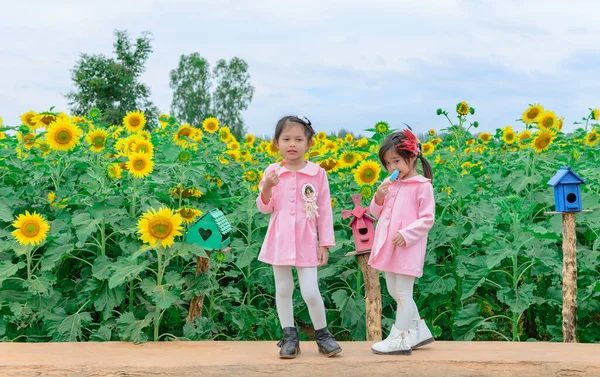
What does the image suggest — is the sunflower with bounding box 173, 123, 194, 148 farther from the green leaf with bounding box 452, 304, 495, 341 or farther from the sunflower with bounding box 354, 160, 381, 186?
the green leaf with bounding box 452, 304, 495, 341

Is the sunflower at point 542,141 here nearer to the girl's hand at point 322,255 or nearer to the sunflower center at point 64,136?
the girl's hand at point 322,255

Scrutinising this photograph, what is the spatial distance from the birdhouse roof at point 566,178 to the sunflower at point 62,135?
326 cm

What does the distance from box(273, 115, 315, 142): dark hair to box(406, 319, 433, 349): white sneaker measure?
1210 mm

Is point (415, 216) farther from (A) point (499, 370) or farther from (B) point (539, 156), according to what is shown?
(B) point (539, 156)

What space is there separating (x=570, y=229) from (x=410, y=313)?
1.33 metres

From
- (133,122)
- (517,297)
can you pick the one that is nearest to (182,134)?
(133,122)

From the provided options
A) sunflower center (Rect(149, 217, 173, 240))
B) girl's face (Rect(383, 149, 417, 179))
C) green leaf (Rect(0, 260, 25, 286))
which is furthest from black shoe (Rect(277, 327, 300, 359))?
green leaf (Rect(0, 260, 25, 286))

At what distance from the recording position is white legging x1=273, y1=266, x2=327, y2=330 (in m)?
3.69

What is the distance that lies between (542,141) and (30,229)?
12.0 feet

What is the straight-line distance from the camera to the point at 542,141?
5.52 meters

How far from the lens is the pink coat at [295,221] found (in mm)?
3676

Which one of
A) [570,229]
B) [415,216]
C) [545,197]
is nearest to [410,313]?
[415,216]

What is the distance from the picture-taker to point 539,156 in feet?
19.1

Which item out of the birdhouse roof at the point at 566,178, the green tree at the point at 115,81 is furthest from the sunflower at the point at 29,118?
the green tree at the point at 115,81
